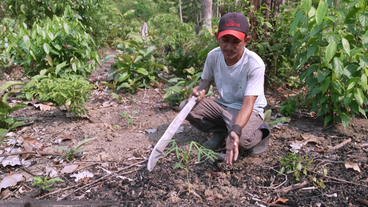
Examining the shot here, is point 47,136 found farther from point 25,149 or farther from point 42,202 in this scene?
point 42,202

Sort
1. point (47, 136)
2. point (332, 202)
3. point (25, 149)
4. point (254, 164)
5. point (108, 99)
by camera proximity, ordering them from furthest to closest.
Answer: point (108, 99) → point (47, 136) → point (25, 149) → point (254, 164) → point (332, 202)

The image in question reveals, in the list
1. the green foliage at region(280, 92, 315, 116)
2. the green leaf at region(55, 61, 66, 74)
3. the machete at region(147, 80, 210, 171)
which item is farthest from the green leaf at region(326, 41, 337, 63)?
the green leaf at region(55, 61, 66, 74)

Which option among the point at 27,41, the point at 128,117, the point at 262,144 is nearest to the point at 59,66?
the point at 27,41

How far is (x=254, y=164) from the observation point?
265cm

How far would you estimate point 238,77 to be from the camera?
2721 mm

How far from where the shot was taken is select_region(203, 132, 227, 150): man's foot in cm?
293

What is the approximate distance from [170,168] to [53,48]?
2.87m

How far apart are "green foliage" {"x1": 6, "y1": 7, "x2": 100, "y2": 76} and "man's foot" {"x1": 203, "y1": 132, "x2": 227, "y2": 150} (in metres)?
2.49

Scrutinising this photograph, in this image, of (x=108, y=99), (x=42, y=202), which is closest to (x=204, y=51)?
(x=108, y=99)

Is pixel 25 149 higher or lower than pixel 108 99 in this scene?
higher

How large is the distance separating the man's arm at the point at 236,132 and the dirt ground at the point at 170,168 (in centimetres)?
33

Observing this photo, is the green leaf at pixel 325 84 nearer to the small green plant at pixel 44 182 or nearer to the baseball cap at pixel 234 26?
the baseball cap at pixel 234 26

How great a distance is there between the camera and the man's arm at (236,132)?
2178 mm

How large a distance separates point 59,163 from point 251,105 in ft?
6.28
